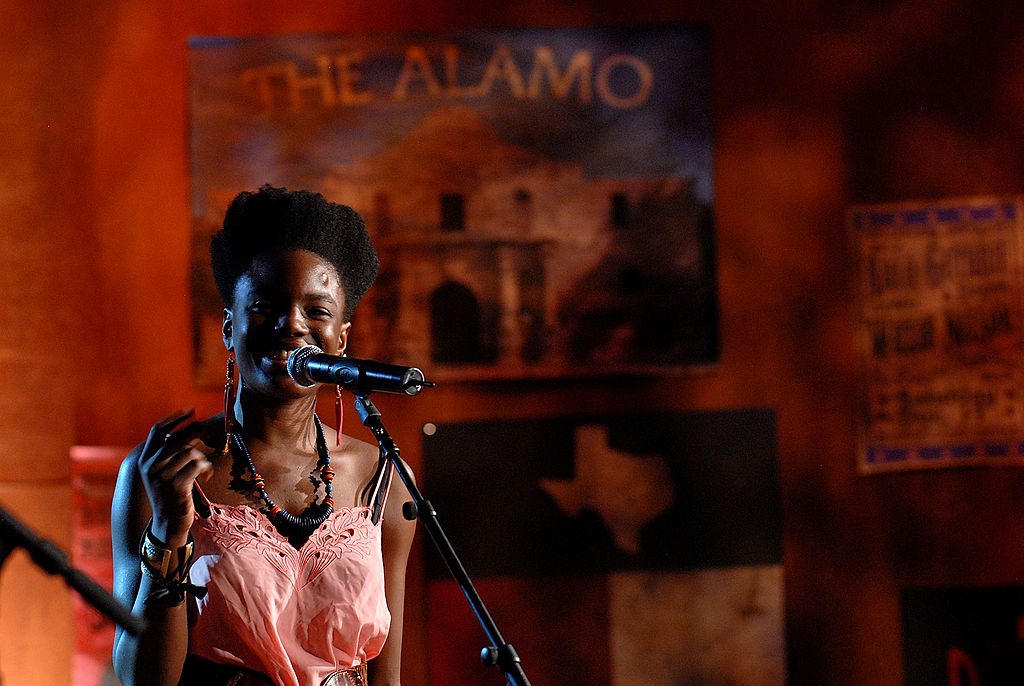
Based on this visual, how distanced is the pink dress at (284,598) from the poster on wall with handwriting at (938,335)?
2.08 meters

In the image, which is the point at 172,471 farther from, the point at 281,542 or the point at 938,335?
the point at 938,335

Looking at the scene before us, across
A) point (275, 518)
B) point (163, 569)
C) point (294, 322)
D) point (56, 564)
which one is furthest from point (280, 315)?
point (56, 564)

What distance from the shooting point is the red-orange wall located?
10.6 feet

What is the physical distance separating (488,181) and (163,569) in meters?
2.03

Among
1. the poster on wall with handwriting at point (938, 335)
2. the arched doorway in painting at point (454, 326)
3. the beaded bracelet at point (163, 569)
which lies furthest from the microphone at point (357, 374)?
the poster on wall with handwriting at point (938, 335)

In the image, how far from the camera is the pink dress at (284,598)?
1.80 meters

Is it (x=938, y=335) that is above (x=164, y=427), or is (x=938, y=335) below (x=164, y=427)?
above

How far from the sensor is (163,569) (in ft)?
5.15

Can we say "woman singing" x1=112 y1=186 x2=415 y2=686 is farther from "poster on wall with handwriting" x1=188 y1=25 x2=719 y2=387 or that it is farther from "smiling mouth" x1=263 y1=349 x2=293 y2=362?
"poster on wall with handwriting" x1=188 y1=25 x2=719 y2=387

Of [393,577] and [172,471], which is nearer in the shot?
[172,471]

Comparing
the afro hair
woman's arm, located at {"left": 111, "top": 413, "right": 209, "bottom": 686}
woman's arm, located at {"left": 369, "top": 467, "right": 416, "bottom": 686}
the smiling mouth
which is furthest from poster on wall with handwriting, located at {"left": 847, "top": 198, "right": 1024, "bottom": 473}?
woman's arm, located at {"left": 111, "top": 413, "right": 209, "bottom": 686}

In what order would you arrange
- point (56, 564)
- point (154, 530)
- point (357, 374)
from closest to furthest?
point (56, 564)
point (357, 374)
point (154, 530)

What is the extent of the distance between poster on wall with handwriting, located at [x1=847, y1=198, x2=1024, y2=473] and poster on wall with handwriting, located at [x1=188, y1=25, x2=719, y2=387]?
57 centimetres

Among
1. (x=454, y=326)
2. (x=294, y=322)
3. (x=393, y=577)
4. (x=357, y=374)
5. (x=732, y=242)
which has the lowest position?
(x=393, y=577)
